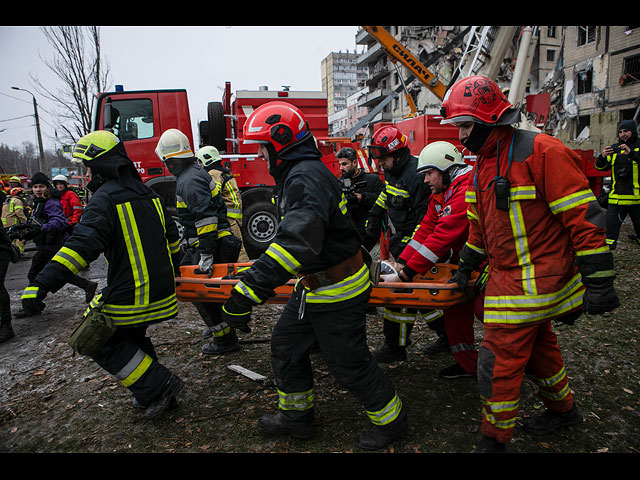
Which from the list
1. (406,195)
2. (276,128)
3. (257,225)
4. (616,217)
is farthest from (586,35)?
(276,128)

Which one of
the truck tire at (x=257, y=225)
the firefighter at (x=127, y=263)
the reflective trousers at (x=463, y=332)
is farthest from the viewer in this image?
the truck tire at (x=257, y=225)

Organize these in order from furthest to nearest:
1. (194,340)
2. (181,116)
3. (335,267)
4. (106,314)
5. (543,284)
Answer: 1. (181,116)
2. (194,340)
3. (106,314)
4. (335,267)
5. (543,284)

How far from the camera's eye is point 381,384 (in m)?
2.47

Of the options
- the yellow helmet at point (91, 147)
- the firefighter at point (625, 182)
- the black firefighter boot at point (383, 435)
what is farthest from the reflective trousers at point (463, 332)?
the firefighter at point (625, 182)

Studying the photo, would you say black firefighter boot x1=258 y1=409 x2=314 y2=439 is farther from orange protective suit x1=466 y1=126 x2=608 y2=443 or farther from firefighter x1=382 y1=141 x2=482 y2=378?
firefighter x1=382 y1=141 x2=482 y2=378

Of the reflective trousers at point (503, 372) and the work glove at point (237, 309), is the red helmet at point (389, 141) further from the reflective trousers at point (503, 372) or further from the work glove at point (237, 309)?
the work glove at point (237, 309)

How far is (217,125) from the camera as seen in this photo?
8.88 m

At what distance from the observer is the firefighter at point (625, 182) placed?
20.7 ft

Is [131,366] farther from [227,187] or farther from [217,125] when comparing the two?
[217,125]

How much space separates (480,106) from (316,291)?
1356 mm

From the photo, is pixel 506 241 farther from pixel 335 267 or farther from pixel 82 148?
pixel 82 148
